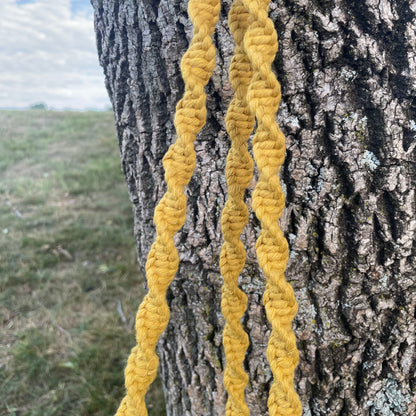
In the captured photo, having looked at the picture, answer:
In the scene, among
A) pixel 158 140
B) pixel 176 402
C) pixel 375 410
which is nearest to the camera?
pixel 375 410

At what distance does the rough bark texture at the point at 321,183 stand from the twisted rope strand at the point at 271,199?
222 mm

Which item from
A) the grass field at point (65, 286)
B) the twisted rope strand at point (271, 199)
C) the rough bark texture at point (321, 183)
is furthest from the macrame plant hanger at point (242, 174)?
the grass field at point (65, 286)

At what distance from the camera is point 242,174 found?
80 cm

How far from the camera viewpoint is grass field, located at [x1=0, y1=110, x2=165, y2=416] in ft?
6.19

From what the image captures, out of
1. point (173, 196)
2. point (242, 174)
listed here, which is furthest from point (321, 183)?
point (173, 196)

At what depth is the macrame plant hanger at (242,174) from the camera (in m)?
0.63

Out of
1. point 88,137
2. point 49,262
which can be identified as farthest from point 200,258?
point 88,137

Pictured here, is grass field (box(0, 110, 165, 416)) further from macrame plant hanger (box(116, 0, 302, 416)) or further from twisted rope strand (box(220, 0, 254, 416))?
macrame plant hanger (box(116, 0, 302, 416))

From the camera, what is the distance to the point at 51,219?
3.77 meters

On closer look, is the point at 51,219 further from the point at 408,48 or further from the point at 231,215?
the point at 408,48

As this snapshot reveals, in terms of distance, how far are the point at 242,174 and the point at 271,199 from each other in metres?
0.17

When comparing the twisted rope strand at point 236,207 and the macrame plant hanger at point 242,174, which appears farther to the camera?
the twisted rope strand at point 236,207

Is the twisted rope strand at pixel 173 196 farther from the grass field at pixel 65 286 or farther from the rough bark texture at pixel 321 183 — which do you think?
the grass field at pixel 65 286

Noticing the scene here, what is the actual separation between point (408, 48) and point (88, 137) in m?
6.54
